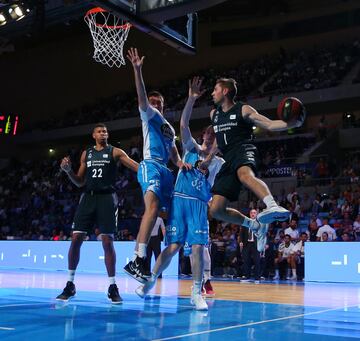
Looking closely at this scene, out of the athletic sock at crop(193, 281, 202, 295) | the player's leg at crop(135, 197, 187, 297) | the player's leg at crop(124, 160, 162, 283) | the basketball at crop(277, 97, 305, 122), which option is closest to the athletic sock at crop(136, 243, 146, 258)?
the player's leg at crop(124, 160, 162, 283)

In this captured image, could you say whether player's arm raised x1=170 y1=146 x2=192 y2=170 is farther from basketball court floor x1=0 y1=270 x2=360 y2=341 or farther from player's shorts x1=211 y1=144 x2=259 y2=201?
basketball court floor x1=0 y1=270 x2=360 y2=341

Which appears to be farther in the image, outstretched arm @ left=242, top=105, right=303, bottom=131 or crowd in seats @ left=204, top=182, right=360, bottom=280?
crowd in seats @ left=204, top=182, right=360, bottom=280

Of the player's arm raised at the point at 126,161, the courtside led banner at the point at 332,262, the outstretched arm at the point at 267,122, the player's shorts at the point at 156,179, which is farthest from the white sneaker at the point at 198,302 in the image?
the courtside led banner at the point at 332,262

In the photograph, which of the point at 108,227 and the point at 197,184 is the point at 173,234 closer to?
the point at 197,184

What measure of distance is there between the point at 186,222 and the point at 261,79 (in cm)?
2059

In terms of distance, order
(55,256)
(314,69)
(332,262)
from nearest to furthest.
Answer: (332,262), (55,256), (314,69)

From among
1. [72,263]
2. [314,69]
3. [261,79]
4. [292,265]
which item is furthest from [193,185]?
[261,79]

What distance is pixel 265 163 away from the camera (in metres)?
20.9

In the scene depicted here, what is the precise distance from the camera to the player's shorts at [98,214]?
5.99m

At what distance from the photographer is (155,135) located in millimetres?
5531

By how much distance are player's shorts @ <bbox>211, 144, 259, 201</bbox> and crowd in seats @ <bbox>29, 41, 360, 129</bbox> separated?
59.4 ft

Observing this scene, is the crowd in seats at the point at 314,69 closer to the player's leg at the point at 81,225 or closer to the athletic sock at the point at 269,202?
the player's leg at the point at 81,225

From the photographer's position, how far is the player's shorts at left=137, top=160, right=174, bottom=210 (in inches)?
208

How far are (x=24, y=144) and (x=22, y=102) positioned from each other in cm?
240
